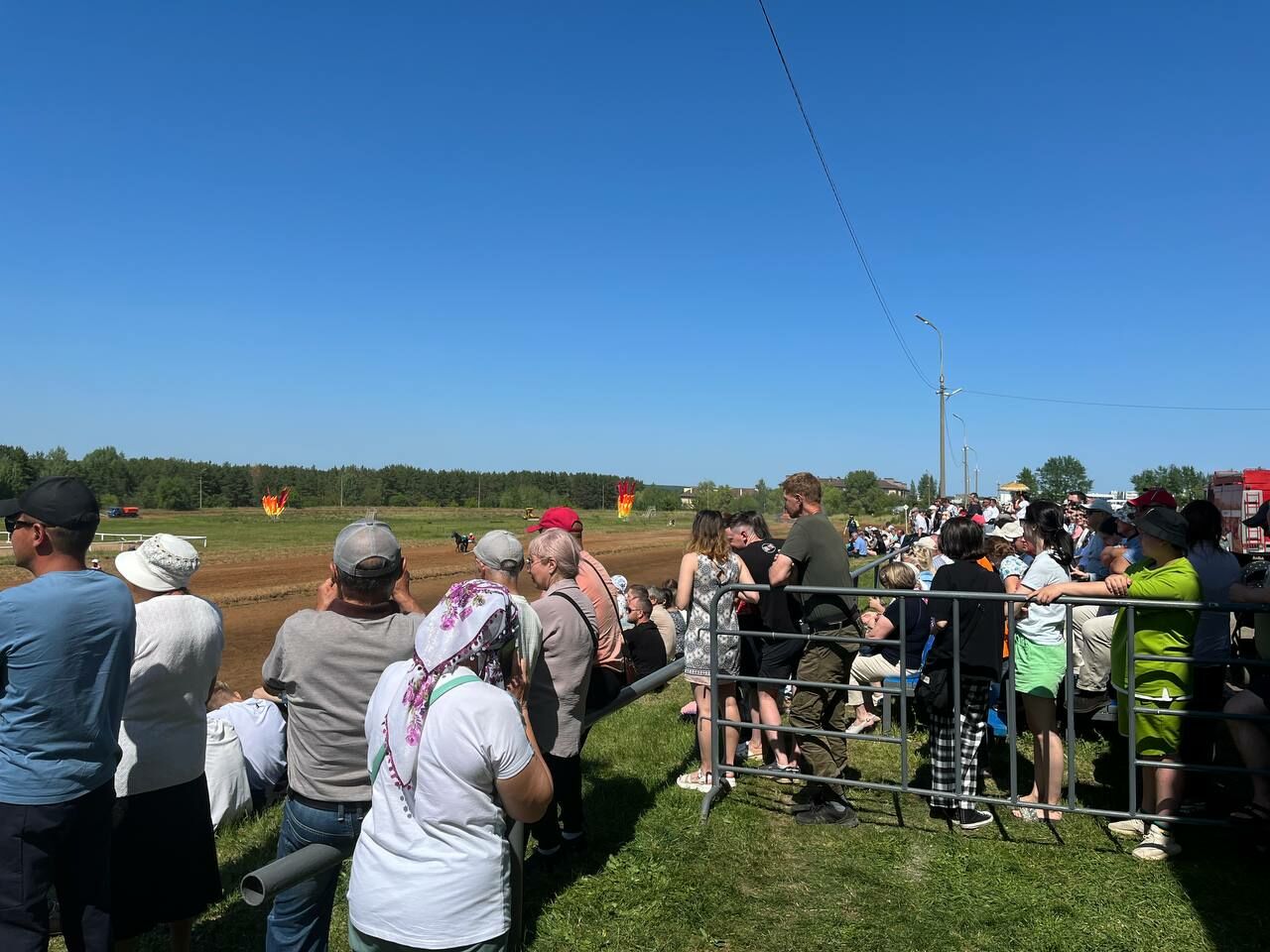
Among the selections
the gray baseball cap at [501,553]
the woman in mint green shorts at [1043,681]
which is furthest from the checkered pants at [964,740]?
the gray baseball cap at [501,553]

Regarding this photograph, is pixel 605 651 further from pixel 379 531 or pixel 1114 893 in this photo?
pixel 1114 893

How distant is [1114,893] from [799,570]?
2.43 m

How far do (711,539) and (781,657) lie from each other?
3.08ft

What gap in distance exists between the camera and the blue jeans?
2.94 m

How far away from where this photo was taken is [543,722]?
3918mm

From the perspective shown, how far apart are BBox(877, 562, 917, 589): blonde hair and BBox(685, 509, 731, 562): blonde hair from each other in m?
1.99

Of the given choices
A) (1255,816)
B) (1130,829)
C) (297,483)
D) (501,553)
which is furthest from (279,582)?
(297,483)

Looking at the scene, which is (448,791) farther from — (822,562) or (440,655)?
(822,562)

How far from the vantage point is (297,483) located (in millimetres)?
131125

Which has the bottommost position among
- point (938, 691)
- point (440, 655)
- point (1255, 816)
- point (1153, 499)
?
point (1255, 816)

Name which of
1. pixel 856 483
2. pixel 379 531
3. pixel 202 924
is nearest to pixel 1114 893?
pixel 379 531

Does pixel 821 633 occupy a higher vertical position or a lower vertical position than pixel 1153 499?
lower

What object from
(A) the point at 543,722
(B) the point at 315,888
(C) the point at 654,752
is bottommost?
(C) the point at 654,752

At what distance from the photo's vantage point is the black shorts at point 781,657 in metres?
5.61
